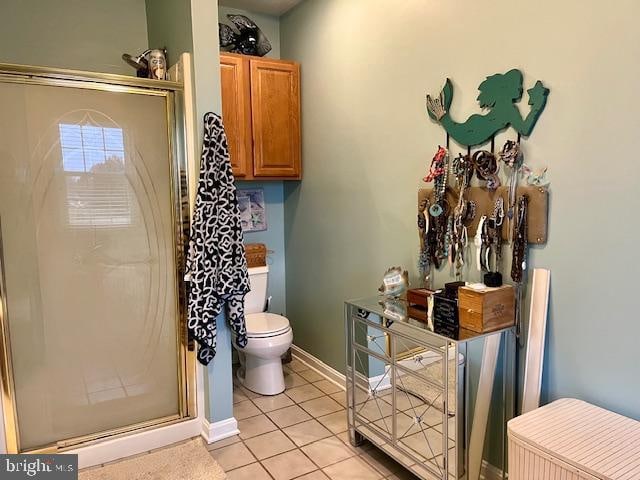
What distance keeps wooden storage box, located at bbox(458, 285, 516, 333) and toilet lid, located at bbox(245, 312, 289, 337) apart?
1.43m

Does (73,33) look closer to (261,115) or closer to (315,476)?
(261,115)

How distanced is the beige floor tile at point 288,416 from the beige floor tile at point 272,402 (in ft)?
0.17

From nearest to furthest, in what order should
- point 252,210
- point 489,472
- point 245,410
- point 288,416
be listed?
point 489,472
point 288,416
point 245,410
point 252,210

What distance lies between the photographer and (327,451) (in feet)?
7.90

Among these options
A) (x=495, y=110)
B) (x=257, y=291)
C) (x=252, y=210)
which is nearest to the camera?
(x=495, y=110)

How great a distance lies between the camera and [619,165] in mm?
1576

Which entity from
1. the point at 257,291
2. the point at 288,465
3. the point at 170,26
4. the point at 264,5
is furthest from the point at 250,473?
the point at 264,5

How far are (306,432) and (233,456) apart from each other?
1.42 ft

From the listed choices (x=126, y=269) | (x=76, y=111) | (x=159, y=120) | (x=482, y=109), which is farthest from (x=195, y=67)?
(x=482, y=109)

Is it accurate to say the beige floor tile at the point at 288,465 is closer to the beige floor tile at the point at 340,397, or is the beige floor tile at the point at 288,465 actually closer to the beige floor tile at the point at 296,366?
the beige floor tile at the point at 340,397

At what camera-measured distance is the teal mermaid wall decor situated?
181 centimetres

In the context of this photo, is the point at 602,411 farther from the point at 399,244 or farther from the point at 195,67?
the point at 195,67

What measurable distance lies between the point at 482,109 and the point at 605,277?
0.86 m

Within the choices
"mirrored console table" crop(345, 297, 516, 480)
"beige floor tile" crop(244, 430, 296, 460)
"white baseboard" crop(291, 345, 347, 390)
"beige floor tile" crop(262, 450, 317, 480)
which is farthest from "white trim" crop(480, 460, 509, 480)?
"white baseboard" crop(291, 345, 347, 390)
